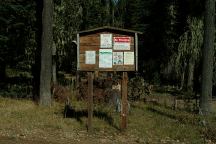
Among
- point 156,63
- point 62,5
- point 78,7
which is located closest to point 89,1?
point 78,7

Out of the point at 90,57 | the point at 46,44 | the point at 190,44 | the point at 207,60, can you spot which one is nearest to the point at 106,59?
the point at 90,57

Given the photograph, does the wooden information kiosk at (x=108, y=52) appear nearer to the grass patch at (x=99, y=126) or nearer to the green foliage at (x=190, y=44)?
the grass patch at (x=99, y=126)

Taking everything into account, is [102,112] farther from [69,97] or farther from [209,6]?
[209,6]

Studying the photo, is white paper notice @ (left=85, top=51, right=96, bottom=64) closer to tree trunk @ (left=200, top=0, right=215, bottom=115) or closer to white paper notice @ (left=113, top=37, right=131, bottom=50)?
white paper notice @ (left=113, top=37, right=131, bottom=50)

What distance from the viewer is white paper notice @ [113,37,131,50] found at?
582 inches

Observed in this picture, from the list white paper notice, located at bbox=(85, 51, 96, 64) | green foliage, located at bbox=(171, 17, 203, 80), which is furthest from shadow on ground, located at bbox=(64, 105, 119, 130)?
green foliage, located at bbox=(171, 17, 203, 80)

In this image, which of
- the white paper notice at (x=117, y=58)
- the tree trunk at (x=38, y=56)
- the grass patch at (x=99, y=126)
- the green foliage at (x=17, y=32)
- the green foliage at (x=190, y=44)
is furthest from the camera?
the green foliage at (x=190, y=44)

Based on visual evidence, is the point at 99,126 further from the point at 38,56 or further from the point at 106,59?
the point at 38,56

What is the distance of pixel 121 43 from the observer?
14.8 metres

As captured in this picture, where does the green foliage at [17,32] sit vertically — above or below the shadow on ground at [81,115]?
above

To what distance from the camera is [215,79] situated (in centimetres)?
3644

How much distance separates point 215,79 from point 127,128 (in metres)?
22.5

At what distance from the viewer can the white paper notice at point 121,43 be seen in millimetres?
14773

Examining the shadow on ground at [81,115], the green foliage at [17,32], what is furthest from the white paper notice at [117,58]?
the green foliage at [17,32]
